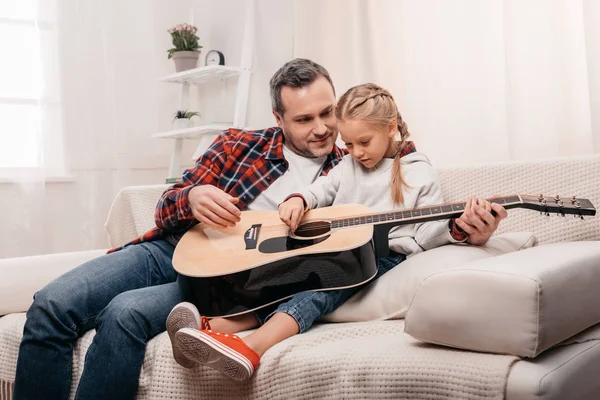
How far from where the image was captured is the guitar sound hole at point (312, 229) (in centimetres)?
152

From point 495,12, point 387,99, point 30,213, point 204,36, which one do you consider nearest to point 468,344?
point 387,99

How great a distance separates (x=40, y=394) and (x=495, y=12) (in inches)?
67.5

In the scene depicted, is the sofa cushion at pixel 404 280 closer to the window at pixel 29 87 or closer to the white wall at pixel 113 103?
the white wall at pixel 113 103

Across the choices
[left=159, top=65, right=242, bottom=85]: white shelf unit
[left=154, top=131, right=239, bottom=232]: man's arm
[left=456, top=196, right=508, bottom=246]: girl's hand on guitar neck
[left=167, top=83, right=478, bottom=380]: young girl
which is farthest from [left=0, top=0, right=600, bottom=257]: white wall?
[left=154, top=131, right=239, bottom=232]: man's arm

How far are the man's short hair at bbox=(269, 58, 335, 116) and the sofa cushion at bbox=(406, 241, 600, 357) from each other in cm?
86

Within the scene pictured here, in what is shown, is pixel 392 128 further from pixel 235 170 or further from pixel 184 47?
pixel 184 47

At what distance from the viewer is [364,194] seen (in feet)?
5.42

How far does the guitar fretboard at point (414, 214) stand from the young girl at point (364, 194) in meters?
0.09

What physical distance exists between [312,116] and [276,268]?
53 centimetres

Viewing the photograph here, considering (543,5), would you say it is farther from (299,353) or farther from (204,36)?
(204,36)

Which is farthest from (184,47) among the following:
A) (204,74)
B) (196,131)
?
(196,131)

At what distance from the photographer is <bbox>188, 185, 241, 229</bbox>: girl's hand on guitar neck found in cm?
157

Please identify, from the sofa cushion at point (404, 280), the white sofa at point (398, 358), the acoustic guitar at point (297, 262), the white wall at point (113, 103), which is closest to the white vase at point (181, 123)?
the white wall at point (113, 103)

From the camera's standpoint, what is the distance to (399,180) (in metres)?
1.58
